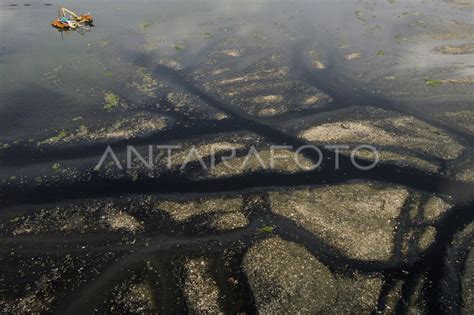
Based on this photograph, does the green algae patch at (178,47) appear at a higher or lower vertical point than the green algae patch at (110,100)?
higher

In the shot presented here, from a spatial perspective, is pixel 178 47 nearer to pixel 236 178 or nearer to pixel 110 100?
pixel 110 100

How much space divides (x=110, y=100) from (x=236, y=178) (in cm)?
2453

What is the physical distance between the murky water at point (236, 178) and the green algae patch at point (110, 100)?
1.02ft

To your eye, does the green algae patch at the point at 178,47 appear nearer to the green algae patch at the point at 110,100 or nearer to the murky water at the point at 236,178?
the murky water at the point at 236,178

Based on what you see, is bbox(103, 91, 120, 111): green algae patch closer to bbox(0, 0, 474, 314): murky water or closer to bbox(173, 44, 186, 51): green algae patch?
bbox(0, 0, 474, 314): murky water

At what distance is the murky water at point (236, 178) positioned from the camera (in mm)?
28172

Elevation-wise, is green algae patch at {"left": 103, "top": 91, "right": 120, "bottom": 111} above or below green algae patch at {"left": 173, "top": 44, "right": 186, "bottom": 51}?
below

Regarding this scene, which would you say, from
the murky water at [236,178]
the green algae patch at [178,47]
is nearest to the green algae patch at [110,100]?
the murky water at [236,178]

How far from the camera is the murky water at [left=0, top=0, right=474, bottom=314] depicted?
28172mm

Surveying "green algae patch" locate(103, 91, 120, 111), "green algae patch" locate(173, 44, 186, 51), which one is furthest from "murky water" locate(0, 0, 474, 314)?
"green algae patch" locate(173, 44, 186, 51)

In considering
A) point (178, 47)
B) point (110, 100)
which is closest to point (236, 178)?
point (110, 100)

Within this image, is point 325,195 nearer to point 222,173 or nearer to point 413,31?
point 222,173

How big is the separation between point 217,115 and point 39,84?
28.5 meters

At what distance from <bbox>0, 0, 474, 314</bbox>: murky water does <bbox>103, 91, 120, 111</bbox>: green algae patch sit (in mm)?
310
